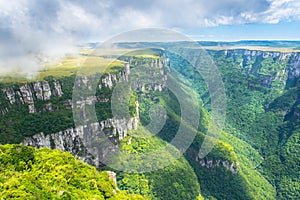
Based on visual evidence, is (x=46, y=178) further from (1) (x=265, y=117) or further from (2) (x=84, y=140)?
(1) (x=265, y=117)

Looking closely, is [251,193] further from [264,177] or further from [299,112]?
[299,112]

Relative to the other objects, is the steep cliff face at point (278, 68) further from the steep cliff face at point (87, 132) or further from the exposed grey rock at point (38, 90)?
the exposed grey rock at point (38, 90)

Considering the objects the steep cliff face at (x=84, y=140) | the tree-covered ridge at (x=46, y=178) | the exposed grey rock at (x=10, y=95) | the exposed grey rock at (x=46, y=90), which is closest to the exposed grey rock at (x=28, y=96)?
the exposed grey rock at (x=10, y=95)

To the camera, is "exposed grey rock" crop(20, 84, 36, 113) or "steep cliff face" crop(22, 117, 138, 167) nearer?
"steep cliff face" crop(22, 117, 138, 167)

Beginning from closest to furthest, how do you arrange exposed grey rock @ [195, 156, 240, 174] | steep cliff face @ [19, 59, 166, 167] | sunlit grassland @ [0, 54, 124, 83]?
steep cliff face @ [19, 59, 166, 167] < sunlit grassland @ [0, 54, 124, 83] < exposed grey rock @ [195, 156, 240, 174]

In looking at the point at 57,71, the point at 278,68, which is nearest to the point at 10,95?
the point at 57,71

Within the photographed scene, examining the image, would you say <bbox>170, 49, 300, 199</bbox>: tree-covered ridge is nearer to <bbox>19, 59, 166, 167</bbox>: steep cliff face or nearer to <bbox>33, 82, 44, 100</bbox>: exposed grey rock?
<bbox>19, 59, 166, 167</bbox>: steep cliff face

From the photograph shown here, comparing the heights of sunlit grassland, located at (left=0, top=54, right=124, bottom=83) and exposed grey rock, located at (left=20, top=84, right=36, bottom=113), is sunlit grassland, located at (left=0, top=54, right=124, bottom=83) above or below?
above

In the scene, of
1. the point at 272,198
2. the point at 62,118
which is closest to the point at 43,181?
the point at 62,118

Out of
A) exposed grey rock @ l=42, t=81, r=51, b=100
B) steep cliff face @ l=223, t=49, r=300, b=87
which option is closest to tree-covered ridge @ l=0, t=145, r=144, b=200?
exposed grey rock @ l=42, t=81, r=51, b=100
